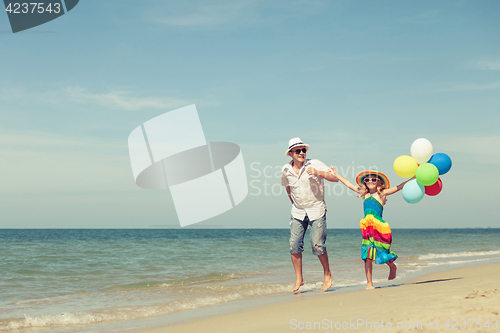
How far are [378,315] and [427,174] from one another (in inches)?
86.0

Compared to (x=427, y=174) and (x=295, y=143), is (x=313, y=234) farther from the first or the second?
(x=427, y=174)

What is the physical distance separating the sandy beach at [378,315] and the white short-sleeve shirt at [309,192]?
3.68 ft

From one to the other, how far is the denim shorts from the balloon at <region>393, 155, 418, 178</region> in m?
1.12

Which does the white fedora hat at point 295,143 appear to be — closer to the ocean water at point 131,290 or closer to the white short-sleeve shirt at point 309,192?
the white short-sleeve shirt at point 309,192

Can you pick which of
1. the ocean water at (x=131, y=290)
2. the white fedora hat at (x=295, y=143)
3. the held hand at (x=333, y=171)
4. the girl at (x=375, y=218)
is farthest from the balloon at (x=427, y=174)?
the ocean water at (x=131, y=290)

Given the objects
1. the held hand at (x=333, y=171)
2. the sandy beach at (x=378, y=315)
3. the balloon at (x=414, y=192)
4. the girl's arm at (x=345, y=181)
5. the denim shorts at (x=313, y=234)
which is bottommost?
the sandy beach at (x=378, y=315)

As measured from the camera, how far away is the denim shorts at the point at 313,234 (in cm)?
512

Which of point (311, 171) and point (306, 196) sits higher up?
Result: point (311, 171)

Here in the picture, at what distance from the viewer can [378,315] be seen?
3.14 metres

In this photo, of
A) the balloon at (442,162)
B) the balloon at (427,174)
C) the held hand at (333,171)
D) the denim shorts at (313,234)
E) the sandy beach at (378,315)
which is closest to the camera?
the sandy beach at (378,315)

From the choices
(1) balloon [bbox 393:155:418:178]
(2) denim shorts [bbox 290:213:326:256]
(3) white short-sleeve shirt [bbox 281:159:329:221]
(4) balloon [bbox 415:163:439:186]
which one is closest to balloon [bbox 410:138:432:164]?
(1) balloon [bbox 393:155:418:178]

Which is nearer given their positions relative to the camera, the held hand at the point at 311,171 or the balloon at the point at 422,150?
the balloon at the point at 422,150

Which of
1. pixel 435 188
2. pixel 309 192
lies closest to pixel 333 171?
pixel 309 192

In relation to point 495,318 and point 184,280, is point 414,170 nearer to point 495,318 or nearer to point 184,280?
point 495,318
